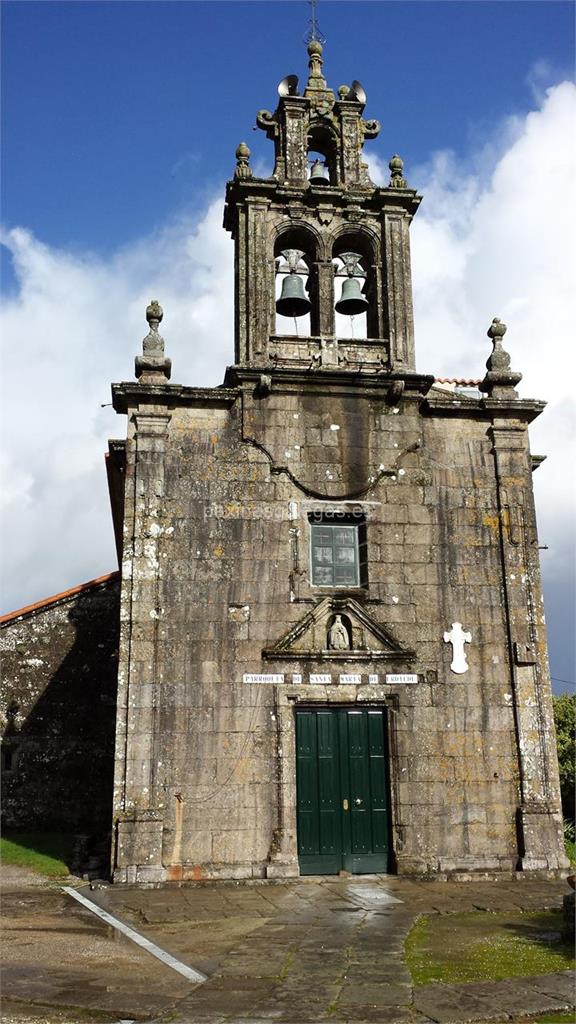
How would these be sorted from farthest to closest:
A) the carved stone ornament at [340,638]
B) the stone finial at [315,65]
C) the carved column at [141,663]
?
the stone finial at [315,65], the carved stone ornament at [340,638], the carved column at [141,663]

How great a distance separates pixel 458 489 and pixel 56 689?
28.7ft

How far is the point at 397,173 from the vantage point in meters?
15.5

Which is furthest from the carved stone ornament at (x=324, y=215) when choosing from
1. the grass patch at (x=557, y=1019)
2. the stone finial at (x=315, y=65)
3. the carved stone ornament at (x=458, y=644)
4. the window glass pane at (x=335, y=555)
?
the grass patch at (x=557, y=1019)

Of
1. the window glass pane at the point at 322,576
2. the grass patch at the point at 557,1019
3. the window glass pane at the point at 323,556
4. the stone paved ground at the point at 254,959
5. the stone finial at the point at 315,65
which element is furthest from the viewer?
the stone finial at the point at 315,65

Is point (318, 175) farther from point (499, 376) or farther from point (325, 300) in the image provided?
point (499, 376)

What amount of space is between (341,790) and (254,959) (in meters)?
5.41

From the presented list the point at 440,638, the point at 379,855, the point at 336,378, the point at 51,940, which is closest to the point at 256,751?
the point at 379,855

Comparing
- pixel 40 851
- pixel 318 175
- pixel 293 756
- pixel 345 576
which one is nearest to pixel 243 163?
pixel 318 175

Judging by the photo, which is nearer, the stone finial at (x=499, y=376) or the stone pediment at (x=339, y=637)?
the stone pediment at (x=339, y=637)

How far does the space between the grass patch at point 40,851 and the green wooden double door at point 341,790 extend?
3523 millimetres

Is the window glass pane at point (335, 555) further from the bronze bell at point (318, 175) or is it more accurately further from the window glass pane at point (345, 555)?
the bronze bell at point (318, 175)

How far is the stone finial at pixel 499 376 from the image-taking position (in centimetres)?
1465

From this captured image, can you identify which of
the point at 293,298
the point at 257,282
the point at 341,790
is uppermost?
the point at 257,282

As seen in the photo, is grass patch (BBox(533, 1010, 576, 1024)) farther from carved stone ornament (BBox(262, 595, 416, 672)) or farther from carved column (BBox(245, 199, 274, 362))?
carved column (BBox(245, 199, 274, 362))
